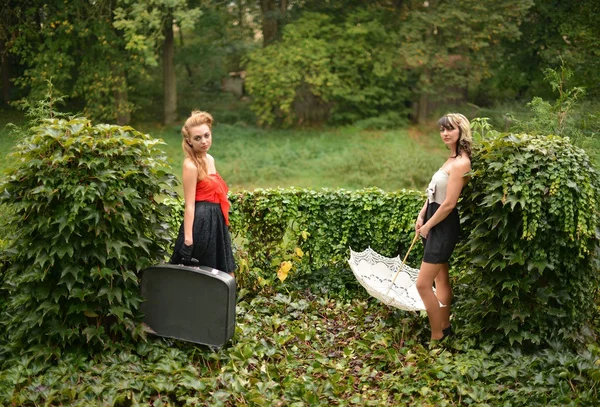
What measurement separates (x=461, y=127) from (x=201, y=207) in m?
2.06

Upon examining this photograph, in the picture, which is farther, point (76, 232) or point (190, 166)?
Answer: point (190, 166)

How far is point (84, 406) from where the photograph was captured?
13.6 ft

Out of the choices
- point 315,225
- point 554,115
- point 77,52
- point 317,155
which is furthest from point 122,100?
point 554,115

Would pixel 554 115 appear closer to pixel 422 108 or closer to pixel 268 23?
pixel 422 108

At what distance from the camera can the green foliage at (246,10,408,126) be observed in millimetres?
19844

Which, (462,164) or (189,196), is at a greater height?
(462,164)

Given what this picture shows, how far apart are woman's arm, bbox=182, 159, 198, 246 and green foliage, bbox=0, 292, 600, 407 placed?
858 millimetres

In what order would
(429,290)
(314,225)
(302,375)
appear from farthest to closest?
1. (314,225)
2. (429,290)
3. (302,375)

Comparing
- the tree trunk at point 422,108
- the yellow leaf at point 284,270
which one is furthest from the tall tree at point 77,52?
the yellow leaf at point 284,270

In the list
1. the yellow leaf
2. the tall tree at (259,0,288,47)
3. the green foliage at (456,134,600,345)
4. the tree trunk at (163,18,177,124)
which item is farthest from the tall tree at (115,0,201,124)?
the green foliage at (456,134,600,345)

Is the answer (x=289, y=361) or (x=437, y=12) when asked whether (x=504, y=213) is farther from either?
(x=437, y=12)

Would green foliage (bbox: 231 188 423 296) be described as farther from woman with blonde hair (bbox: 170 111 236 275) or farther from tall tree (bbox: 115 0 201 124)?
tall tree (bbox: 115 0 201 124)

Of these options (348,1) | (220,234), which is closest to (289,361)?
(220,234)

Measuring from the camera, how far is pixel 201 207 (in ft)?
16.1
